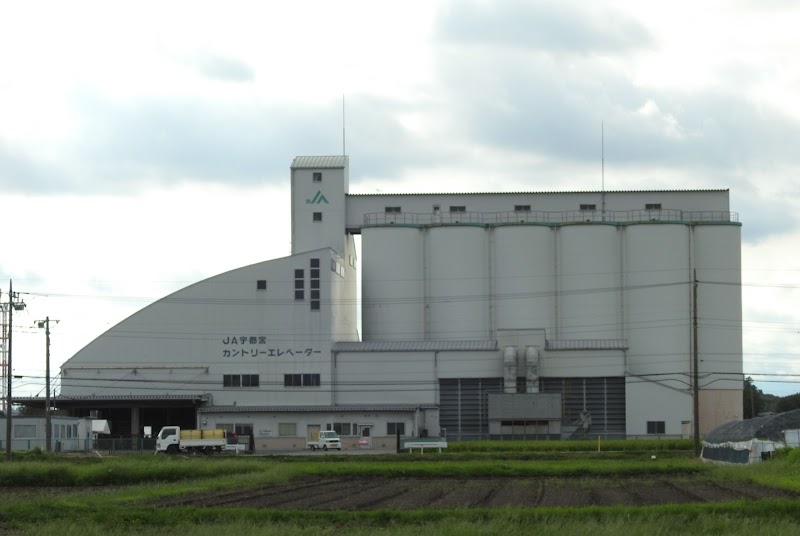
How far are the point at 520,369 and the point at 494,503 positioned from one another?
48.6 m

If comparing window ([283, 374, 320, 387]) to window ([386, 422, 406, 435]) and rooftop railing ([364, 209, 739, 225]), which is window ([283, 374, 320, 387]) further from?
rooftop railing ([364, 209, 739, 225])

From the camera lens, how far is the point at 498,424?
260 feet

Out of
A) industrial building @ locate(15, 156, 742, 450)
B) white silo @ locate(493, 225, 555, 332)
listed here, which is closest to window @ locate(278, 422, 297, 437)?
industrial building @ locate(15, 156, 742, 450)

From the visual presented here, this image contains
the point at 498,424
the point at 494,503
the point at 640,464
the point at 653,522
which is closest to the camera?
the point at 653,522

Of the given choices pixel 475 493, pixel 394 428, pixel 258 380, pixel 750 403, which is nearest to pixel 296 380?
pixel 258 380

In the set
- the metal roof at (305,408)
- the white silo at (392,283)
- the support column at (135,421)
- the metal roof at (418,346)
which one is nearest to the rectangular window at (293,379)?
the metal roof at (305,408)

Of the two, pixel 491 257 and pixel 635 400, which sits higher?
pixel 491 257

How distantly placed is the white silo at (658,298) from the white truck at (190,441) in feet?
101

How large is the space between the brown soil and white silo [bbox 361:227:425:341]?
4378cm

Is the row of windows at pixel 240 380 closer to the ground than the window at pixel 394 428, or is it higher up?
higher up

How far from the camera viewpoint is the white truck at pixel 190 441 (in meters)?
68.3

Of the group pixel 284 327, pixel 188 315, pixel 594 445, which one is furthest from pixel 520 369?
pixel 188 315

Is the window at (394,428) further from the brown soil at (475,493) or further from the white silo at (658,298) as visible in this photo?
the brown soil at (475,493)

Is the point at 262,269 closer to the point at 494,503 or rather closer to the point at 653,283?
the point at 653,283
